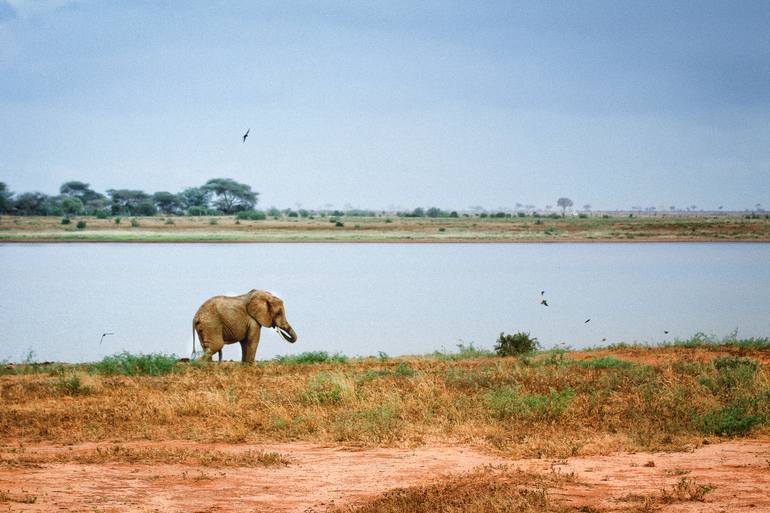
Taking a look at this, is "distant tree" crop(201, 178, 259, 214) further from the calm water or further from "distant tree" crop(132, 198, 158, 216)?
the calm water

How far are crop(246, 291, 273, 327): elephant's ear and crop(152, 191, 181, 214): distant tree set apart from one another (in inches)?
4193

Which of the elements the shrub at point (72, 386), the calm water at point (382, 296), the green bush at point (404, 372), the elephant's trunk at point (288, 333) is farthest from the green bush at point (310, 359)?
the shrub at point (72, 386)

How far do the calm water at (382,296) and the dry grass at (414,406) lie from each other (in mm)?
7457

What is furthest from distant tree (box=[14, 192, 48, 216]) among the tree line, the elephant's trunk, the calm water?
the elephant's trunk

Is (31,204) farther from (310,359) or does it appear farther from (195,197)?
(310,359)

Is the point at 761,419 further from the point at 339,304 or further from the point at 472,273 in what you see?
the point at 472,273

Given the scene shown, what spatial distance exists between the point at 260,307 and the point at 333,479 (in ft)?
29.5

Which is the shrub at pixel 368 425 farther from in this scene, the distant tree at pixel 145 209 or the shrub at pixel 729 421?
the distant tree at pixel 145 209

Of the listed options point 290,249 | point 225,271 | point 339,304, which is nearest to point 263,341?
point 339,304

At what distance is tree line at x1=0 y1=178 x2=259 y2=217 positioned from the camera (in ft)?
347

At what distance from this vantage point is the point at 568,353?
1817 centimetres

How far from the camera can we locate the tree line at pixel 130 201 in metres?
106

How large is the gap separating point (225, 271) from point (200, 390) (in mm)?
32500

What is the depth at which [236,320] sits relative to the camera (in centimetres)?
1711
